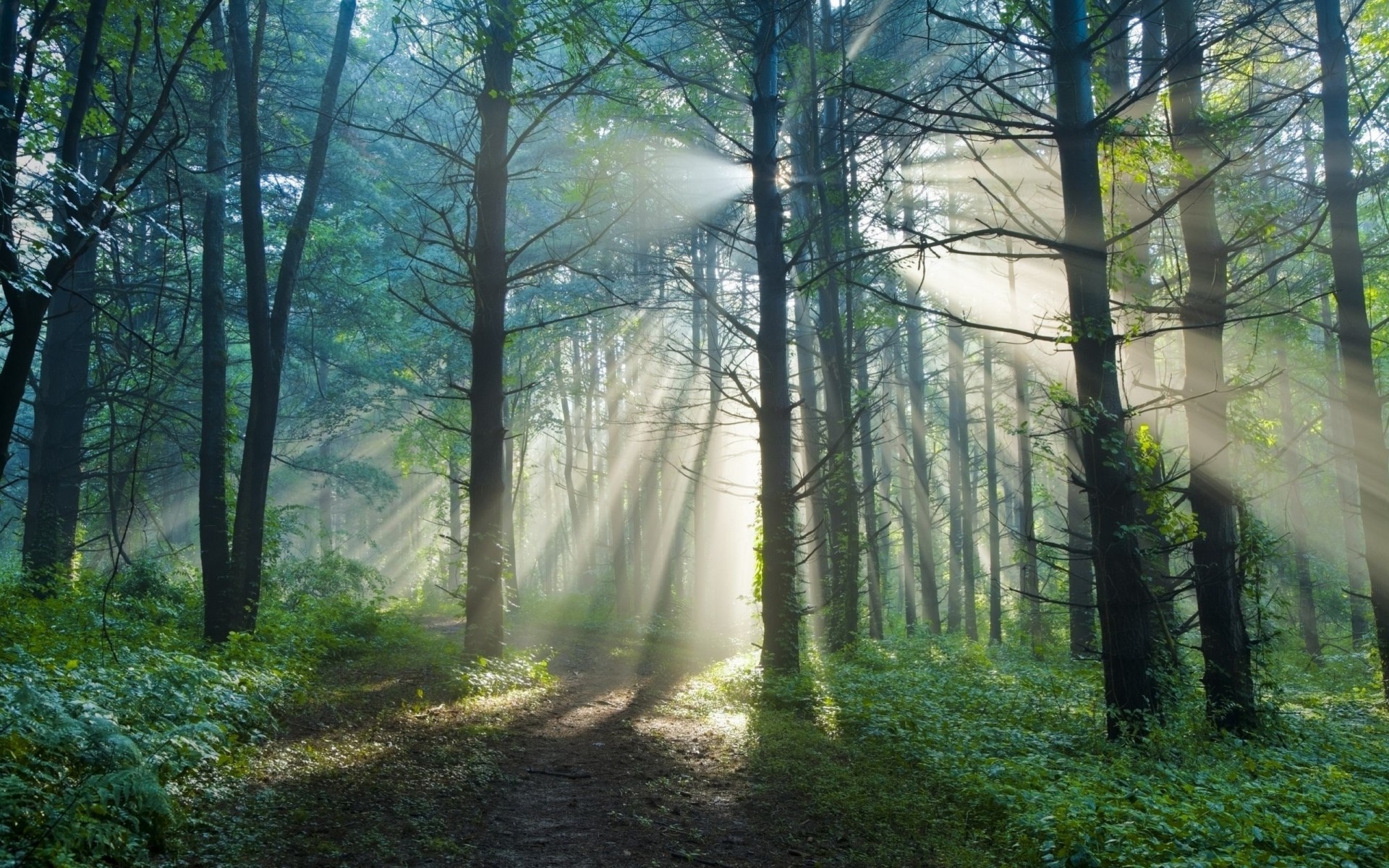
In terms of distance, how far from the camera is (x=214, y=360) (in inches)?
541

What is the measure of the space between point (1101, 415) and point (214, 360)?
12.5 m

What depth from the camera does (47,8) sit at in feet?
16.1

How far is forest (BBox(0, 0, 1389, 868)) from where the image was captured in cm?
540

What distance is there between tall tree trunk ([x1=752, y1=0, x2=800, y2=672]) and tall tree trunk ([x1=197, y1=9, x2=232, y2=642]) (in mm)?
7644

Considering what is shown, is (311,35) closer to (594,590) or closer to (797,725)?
(797,725)

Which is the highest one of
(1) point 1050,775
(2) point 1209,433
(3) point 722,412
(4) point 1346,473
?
(3) point 722,412

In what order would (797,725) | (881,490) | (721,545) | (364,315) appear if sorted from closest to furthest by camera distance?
Answer: 1. (797,725)
2. (364,315)
3. (721,545)
4. (881,490)

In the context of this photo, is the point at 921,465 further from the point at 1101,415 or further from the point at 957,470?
the point at 1101,415

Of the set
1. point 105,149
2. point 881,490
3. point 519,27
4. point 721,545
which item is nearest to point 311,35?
point 105,149

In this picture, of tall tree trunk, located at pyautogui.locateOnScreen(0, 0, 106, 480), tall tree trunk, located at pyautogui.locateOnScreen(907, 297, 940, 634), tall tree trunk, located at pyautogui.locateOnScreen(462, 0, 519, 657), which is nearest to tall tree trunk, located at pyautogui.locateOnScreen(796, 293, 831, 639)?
tall tree trunk, located at pyautogui.locateOnScreen(907, 297, 940, 634)

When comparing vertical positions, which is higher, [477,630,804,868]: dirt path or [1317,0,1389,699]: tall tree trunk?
[1317,0,1389,699]: tall tree trunk

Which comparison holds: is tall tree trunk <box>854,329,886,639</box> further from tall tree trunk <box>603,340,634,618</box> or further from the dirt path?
the dirt path

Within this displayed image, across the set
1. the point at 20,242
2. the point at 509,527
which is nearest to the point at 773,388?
the point at 20,242

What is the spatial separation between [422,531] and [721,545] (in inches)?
950
